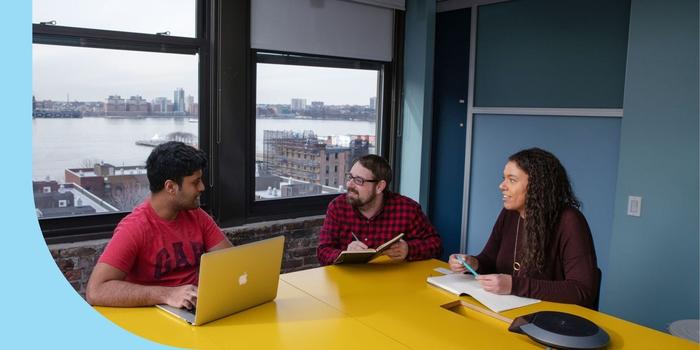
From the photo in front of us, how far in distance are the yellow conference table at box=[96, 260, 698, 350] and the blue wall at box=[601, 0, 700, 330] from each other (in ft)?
4.10

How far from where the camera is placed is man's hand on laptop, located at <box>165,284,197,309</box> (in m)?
1.99

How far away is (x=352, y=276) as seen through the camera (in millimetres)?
2611

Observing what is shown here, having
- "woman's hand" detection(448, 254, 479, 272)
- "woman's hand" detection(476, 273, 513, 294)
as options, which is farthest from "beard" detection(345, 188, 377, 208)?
"woman's hand" detection(476, 273, 513, 294)

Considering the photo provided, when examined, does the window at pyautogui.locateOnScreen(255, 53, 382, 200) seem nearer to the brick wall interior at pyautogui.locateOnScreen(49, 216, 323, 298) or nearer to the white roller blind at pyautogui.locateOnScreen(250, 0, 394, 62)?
the white roller blind at pyautogui.locateOnScreen(250, 0, 394, 62)

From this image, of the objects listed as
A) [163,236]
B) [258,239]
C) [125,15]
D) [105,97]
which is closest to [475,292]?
[163,236]

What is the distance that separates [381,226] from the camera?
3041 millimetres

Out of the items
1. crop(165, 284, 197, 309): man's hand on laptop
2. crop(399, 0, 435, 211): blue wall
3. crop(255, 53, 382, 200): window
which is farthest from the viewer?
crop(399, 0, 435, 211): blue wall

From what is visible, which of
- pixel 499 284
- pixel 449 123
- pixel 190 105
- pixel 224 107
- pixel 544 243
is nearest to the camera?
pixel 499 284

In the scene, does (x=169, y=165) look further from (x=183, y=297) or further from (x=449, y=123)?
(x=449, y=123)

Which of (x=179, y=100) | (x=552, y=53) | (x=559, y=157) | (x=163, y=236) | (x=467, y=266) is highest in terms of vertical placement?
(x=552, y=53)

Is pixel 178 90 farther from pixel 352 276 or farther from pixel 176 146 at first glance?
pixel 352 276

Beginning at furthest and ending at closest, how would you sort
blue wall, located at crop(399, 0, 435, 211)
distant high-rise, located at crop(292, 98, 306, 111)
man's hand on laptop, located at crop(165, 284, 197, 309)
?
blue wall, located at crop(399, 0, 435, 211)
distant high-rise, located at crop(292, 98, 306, 111)
man's hand on laptop, located at crop(165, 284, 197, 309)

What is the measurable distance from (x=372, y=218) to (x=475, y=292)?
857 millimetres

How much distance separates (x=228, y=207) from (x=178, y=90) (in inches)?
33.8
